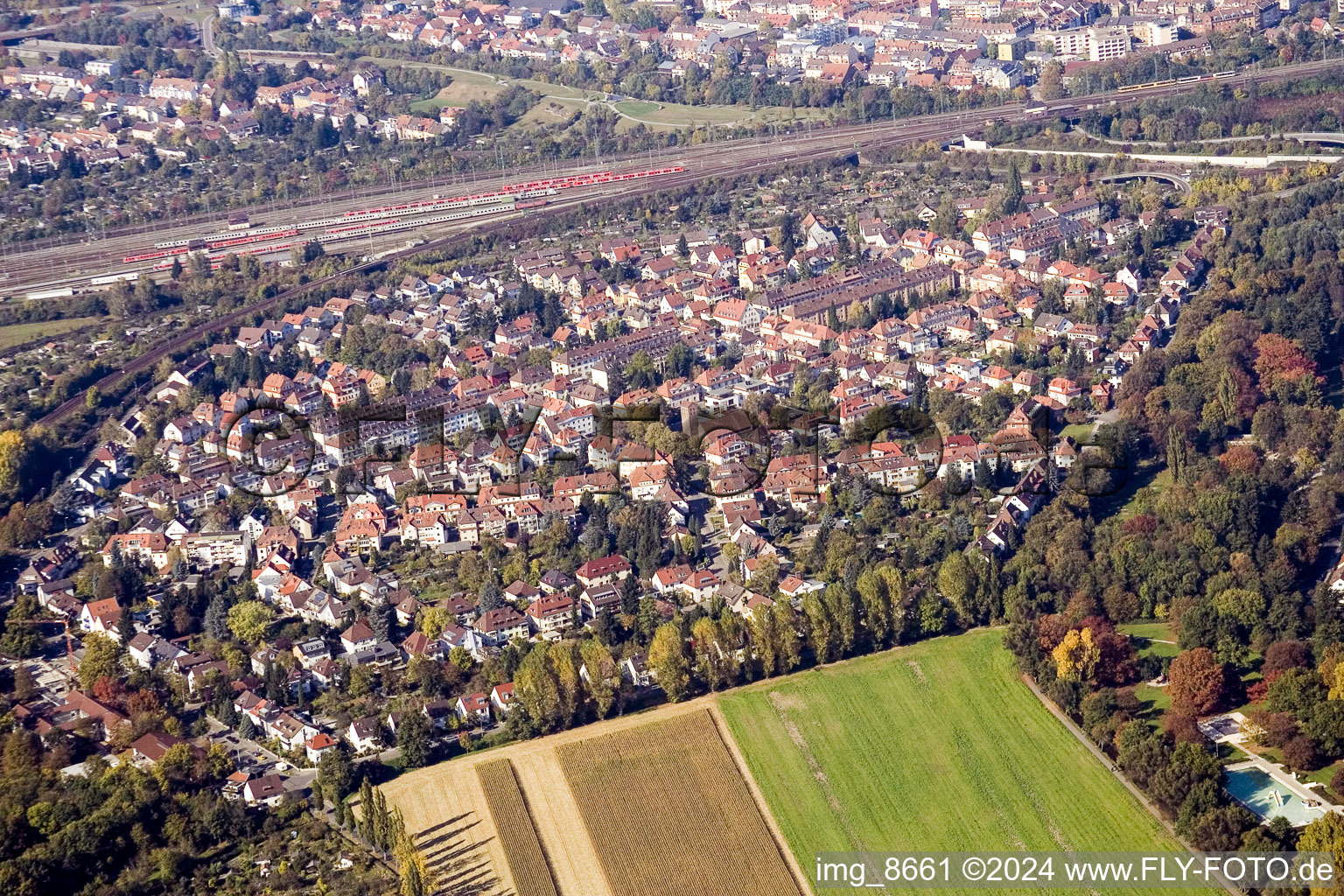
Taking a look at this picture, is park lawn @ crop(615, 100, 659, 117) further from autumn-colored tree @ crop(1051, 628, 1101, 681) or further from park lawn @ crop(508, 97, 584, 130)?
autumn-colored tree @ crop(1051, 628, 1101, 681)

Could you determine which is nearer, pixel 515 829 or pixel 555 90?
pixel 515 829

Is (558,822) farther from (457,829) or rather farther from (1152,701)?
(1152,701)

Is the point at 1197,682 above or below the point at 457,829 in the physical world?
above

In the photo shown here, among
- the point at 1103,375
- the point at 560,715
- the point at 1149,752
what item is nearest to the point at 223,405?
the point at 560,715

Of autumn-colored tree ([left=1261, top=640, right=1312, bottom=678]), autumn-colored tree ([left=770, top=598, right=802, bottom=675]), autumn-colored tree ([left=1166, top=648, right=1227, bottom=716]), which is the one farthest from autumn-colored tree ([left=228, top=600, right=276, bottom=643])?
autumn-colored tree ([left=1261, top=640, right=1312, bottom=678])

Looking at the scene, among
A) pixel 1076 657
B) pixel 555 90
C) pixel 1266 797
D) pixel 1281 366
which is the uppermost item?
pixel 555 90

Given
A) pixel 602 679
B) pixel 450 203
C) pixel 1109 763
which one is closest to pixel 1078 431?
pixel 1109 763
